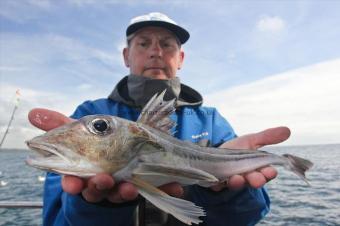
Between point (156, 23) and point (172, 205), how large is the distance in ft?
11.8

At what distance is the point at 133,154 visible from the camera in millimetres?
2971

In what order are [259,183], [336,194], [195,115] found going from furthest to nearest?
[336,194], [195,115], [259,183]

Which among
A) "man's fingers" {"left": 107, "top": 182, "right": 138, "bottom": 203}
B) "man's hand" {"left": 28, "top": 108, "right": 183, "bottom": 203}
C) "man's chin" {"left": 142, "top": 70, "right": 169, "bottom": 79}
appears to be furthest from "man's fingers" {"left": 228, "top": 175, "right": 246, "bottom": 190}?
"man's chin" {"left": 142, "top": 70, "right": 169, "bottom": 79}

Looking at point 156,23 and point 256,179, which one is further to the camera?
point 156,23

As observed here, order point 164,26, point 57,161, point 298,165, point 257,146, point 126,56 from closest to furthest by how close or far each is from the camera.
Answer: point 57,161 < point 257,146 < point 298,165 < point 164,26 < point 126,56

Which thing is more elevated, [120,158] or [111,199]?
[120,158]

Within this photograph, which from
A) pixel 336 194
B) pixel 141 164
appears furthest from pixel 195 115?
pixel 336 194

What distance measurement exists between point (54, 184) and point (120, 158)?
1.68 metres

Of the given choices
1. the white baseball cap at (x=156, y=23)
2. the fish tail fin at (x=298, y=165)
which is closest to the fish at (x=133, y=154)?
the fish tail fin at (x=298, y=165)

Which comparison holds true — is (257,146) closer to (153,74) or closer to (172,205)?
(172,205)

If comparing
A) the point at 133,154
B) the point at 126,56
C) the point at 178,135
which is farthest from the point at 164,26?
the point at 133,154

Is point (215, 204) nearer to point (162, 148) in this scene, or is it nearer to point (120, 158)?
point (162, 148)

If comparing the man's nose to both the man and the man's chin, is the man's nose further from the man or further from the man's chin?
the man's chin

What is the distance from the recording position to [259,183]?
11.6 ft
